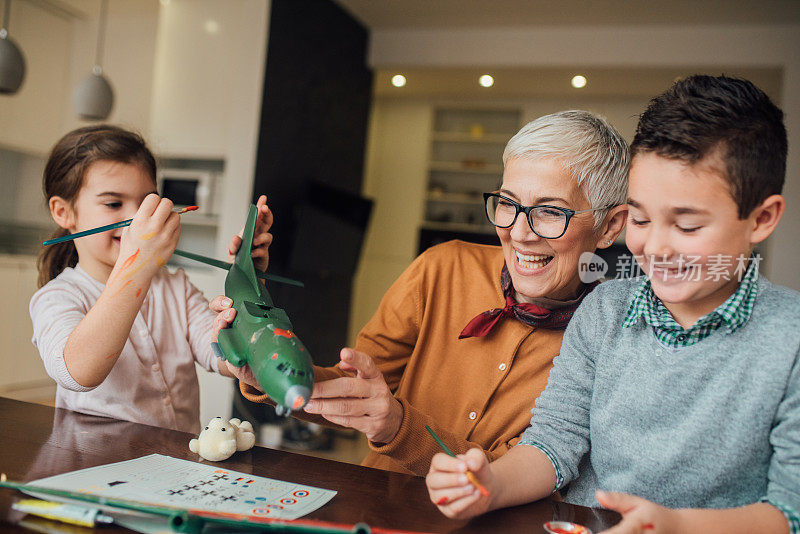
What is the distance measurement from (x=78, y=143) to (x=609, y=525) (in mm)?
1340

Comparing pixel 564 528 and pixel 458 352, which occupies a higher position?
pixel 458 352

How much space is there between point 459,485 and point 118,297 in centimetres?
68

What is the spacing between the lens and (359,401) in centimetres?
102

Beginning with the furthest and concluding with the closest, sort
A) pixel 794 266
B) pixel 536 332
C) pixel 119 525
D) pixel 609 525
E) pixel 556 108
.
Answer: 1. pixel 556 108
2. pixel 794 266
3. pixel 536 332
4. pixel 609 525
5. pixel 119 525

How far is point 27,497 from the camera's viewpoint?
79 cm

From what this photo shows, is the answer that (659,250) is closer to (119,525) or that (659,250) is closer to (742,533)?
(742,533)


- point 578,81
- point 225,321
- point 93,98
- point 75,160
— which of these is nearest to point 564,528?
point 225,321

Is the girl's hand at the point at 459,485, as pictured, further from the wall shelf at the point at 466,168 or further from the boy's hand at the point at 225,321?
the wall shelf at the point at 466,168

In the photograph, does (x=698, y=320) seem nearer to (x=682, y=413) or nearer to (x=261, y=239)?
(x=682, y=413)

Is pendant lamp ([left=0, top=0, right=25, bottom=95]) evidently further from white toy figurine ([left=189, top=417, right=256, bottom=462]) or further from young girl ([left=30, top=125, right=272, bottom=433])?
white toy figurine ([left=189, top=417, right=256, bottom=462])

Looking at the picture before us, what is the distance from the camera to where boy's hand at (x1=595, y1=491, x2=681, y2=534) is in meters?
0.74

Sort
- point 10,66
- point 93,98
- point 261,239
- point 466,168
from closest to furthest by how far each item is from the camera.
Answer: point 261,239
point 10,66
point 93,98
point 466,168

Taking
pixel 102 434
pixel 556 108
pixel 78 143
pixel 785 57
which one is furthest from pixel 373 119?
pixel 102 434

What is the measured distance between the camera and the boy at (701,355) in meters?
0.85
